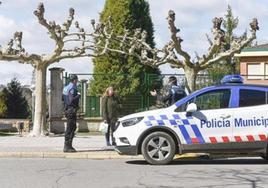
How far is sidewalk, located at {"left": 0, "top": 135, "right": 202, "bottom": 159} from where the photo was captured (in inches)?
625

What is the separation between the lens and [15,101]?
139 feet

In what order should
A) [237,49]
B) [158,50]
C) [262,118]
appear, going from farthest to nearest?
[158,50]
[237,49]
[262,118]

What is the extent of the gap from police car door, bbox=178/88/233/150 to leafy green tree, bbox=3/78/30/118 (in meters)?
29.1

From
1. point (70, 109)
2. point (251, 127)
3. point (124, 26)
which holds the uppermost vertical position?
point (124, 26)

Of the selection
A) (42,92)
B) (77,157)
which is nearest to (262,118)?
(77,157)

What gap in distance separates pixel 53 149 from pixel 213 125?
5.43 m

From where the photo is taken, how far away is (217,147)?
13781mm

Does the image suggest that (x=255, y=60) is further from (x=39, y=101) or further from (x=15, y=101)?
(x=39, y=101)

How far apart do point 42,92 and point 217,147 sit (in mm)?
11127

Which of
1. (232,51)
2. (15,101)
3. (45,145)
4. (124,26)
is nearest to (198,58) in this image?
(232,51)

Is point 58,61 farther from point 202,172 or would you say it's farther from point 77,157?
point 202,172

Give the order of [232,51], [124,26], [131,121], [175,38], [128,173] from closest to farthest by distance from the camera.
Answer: [128,173] < [131,121] < [175,38] < [232,51] < [124,26]

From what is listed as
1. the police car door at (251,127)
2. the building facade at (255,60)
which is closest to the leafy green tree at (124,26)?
the building facade at (255,60)

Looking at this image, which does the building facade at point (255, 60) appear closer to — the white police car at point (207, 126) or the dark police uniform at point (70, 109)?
the dark police uniform at point (70, 109)
